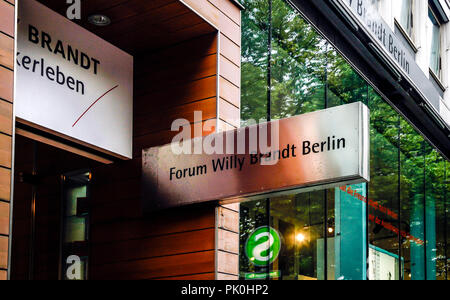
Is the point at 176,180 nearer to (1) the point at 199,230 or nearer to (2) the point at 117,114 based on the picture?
(1) the point at 199,230

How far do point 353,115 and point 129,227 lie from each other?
10.1 ft

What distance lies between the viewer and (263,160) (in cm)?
679

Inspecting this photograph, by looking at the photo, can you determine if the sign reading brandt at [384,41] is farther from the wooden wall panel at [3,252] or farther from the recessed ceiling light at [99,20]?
the wooden wall panel at [3,252]

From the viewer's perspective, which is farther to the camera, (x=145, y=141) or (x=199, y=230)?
(x=145, y=141)

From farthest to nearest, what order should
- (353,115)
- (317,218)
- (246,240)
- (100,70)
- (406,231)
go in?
(406,231) → (317,218) → (246,240) → (100,70) → (353,115)

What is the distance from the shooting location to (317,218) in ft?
33.6

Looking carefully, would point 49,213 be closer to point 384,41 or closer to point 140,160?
point 140,160

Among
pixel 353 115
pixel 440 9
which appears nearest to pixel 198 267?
pixel 353 115

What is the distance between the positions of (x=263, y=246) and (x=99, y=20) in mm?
3379

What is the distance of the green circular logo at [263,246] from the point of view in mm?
8703

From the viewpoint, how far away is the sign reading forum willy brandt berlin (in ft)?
20.7

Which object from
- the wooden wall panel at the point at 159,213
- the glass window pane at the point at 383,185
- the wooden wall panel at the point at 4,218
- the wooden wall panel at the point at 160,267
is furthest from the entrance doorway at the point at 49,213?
the glass window pane at the point at 383,185

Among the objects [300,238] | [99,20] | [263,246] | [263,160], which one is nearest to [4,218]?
[263,160]

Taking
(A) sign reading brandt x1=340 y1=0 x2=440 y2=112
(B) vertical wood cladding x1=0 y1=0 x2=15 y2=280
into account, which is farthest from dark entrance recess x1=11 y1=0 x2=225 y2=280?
(A) sign reading brandt x1=340 y1=0 x2=440 y2=112
